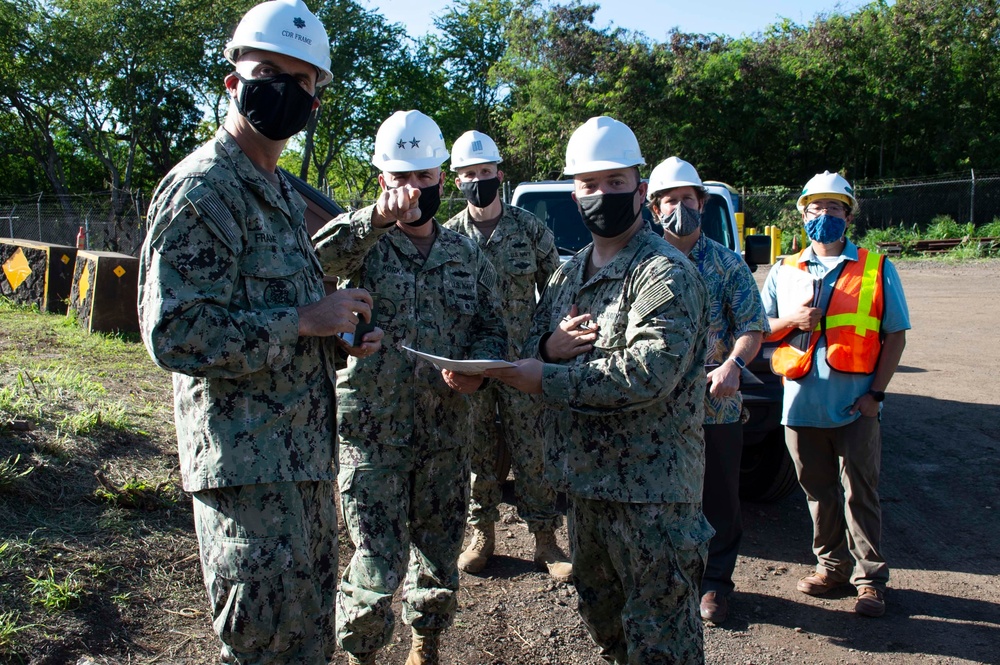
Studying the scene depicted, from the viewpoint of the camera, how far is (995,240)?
2173 centimetres

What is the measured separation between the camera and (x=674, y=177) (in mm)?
4156

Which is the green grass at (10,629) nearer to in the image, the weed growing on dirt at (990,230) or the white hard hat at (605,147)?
the white hard hat at (605,147)

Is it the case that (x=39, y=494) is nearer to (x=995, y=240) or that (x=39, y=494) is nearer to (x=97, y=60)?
(x=995, y=240)

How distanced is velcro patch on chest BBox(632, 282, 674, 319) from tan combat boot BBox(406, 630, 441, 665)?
168 centimetres

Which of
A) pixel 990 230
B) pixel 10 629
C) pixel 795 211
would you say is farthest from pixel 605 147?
pixel 795 211

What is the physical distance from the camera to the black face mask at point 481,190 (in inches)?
191

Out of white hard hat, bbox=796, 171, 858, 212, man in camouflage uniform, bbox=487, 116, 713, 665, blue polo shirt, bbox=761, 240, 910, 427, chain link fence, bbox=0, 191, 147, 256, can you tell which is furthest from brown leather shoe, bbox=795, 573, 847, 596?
chain link fence, bbox=0, 191, 147, 256

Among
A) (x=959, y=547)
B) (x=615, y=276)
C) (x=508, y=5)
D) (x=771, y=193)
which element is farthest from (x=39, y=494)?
(x=508, y=5)

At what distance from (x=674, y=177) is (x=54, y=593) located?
3.43 m

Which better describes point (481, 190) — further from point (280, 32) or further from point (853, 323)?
point (280, 32)

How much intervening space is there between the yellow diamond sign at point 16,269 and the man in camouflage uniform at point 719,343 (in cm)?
966

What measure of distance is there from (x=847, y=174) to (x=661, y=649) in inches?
1204

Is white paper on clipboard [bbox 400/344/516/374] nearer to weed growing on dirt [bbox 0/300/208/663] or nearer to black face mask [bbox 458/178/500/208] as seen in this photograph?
weed growing on dirt [bbox 0/300/208/663]

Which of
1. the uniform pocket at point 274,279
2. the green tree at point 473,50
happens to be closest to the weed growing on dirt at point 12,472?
the uniform pocket at point 274,279
